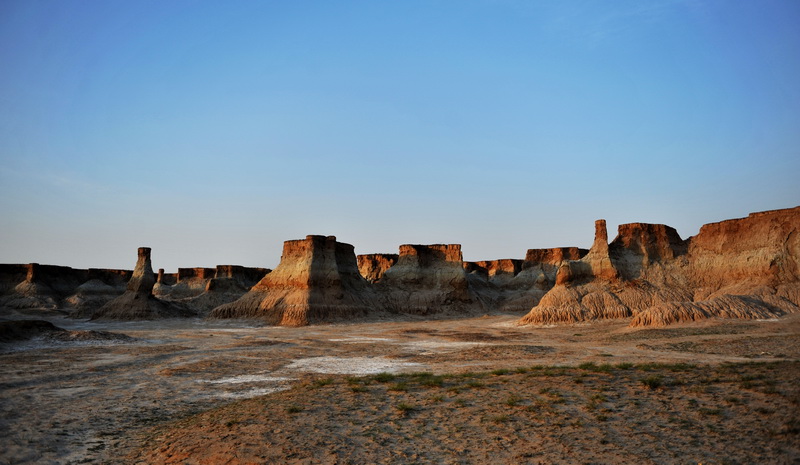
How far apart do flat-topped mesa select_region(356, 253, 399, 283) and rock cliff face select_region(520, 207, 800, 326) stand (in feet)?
135

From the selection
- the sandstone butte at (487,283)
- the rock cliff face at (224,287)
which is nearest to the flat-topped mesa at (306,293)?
the sandstone butte at (487,283)

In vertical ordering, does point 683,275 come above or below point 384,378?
above

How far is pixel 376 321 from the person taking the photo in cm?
5603

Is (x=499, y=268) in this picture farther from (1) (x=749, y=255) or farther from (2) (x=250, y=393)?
(2) (x=250, y=393)

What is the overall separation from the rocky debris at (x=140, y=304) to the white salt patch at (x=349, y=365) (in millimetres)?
41352

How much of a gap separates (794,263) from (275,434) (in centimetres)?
3801

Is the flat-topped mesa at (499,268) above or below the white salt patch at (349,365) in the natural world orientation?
above

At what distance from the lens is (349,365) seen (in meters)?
19.8

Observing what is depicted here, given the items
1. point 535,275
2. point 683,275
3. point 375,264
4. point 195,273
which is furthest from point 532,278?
point 195,273

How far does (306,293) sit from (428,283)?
20279 mm

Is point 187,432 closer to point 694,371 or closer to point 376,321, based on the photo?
point 694,371

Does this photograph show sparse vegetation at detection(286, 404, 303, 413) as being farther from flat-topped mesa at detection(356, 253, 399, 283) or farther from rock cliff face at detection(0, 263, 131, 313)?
flat-topped mesa at detection(356, 253, 399, 283)

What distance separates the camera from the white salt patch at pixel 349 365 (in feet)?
58.9

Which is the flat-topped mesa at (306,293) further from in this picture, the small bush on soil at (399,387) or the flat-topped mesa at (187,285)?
the small bush on soil at (399,387)
